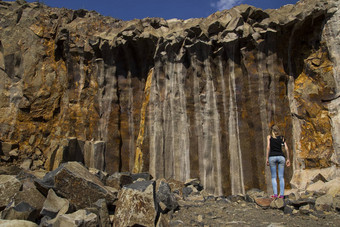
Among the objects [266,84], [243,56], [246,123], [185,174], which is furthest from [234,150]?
[243,56]

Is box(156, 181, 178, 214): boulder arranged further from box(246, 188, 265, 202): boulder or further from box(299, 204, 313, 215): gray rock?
box(299, 204, 313, 215): gray rock

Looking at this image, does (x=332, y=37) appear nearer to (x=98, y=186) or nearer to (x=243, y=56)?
(x=243, y=56)

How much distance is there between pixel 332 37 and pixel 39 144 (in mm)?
11677

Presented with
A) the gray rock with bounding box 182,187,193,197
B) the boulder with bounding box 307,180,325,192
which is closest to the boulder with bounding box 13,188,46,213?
the gray rock with bounding box 182,187,193,197

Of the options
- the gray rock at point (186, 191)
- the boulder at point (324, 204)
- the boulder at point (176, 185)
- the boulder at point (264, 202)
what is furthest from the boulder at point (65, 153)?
the boulder at point (324, 204)

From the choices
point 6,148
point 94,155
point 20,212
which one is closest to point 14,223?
point 20,212

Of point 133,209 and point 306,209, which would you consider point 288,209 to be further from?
point 133,209

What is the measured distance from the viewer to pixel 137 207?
14.5 ft

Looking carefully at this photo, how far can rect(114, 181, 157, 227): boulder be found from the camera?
4.29 metres

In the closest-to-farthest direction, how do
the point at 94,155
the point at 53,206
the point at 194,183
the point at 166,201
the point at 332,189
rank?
1. the point at 53,206
2. the point at 166,201
3. the point at 332,189
4. the point at 194,183
5. the point at 94,155

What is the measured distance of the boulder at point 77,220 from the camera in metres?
3.89

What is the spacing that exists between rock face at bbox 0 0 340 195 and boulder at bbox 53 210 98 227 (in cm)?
593

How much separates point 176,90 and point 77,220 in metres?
7.36

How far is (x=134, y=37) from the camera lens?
11281mm
